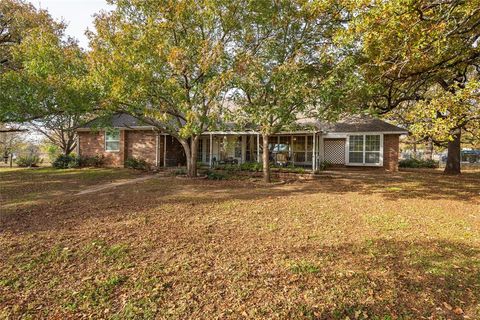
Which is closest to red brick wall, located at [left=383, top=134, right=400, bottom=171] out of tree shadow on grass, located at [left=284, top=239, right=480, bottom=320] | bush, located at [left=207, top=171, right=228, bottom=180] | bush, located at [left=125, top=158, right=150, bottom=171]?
bush, located at [left=207, top=171, right=228, bottom=180]

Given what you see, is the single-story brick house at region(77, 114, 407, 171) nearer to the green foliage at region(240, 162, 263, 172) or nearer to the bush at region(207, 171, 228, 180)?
the green foliage at region(240, 162, 263, 172)

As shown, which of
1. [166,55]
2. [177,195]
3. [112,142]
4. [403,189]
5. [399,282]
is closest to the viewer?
[399,282]

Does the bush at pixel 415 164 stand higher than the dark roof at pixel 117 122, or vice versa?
the dark roof at pixel 117 122

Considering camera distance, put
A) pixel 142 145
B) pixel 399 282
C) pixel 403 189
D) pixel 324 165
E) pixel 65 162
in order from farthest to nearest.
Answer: pixel 142 145 → pixel 65 162 → pixel 324 165 → pixel 403 189 → pixel 399 282

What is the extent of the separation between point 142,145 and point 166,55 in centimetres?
987

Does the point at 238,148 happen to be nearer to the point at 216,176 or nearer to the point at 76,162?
the point at 216,176

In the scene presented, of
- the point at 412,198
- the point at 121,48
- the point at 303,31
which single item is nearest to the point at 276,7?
the point at 303,31

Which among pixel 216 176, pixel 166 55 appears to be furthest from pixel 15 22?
pixel 216 176

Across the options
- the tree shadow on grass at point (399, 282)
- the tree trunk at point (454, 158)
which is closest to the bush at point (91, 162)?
the tree shadow on grass at point (399, 282)

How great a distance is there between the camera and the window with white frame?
17.2 meters

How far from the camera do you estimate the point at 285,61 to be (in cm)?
1017

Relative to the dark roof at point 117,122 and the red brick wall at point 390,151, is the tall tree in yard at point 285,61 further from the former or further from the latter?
the red brick wall at point 390,151

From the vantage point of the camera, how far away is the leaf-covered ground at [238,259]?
301cm

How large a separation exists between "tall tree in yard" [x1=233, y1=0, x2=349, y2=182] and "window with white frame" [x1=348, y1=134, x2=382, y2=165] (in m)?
8.32
